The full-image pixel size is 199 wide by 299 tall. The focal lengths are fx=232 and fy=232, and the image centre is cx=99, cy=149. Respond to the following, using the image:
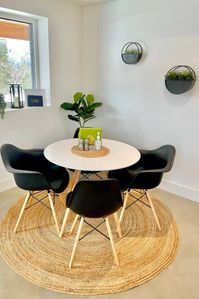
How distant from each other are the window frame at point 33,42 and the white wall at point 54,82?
0.70 feet

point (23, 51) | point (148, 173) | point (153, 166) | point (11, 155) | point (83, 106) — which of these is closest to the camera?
point (148, 173)

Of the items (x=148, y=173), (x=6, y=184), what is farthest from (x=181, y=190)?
(x=6, y=184)

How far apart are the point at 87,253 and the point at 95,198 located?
0.67 metres

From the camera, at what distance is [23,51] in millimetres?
3180

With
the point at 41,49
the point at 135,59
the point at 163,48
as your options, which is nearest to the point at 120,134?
the point at 135,59

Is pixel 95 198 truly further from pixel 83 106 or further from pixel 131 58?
pixel 131 58

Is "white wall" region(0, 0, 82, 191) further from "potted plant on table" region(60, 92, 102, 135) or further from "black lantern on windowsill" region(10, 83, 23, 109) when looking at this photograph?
"potted plant on table" region(60, 92, 102, 135)

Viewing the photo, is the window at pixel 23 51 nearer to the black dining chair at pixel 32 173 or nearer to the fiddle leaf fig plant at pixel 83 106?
the fiddle leaf fig plant at pixel 83 106

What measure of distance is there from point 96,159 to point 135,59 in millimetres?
1573

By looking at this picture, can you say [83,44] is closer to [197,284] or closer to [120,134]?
[120,134]

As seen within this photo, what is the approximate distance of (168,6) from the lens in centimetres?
265

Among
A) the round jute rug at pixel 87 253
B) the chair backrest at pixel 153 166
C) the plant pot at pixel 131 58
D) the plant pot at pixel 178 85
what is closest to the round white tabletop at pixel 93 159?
the chair backrest at pixel 153 166

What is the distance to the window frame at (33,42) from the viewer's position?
9.67 ft

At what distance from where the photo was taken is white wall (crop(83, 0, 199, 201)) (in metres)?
2.67
